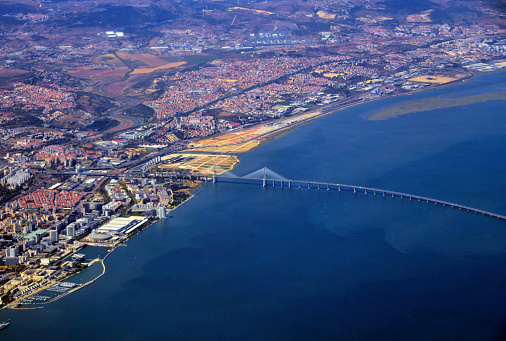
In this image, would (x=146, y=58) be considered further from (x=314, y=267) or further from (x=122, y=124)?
(x=314, y=267)

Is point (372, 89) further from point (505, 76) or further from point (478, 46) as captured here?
point (478, 46)

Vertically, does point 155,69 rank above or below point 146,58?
below

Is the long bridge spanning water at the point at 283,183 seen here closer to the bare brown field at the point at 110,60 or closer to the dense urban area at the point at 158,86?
the dense urban area at the point at 158,86

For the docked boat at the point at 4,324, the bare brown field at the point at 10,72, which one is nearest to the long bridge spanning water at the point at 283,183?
the docked boat at the point at 4,324

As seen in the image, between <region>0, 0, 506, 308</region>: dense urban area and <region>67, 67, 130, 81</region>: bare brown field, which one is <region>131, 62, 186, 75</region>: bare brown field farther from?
<region>67, 67, 130, 81</region>: bare brown field

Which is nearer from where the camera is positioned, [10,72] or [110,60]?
[10,72]

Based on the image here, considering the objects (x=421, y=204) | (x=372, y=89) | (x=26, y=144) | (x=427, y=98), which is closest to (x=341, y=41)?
(x=372, y=89)

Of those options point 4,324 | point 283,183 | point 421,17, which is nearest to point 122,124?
point 283,183
